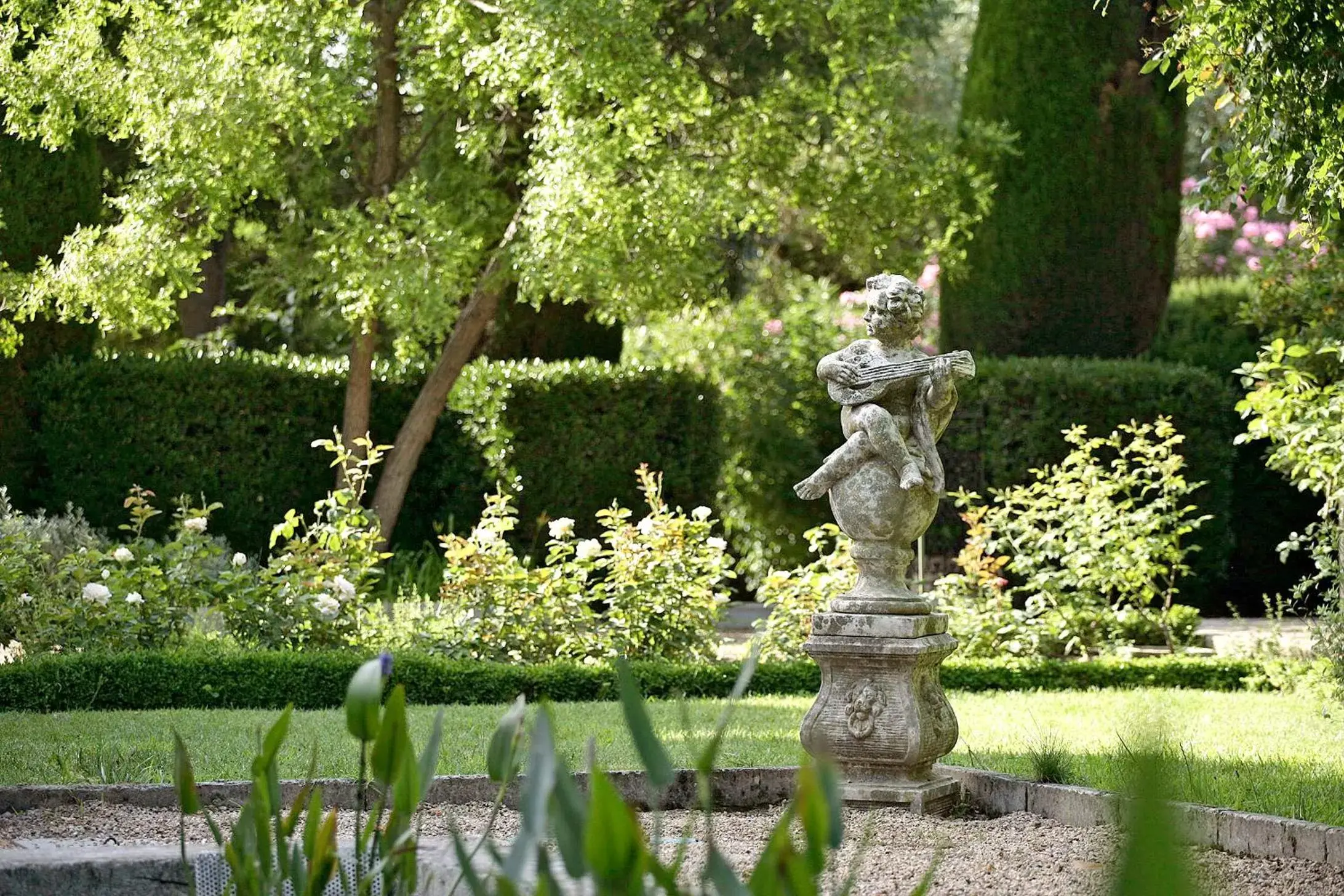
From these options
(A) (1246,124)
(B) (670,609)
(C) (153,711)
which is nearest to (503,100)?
(B) (670,609)

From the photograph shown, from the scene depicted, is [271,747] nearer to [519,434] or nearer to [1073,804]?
[1073,804]

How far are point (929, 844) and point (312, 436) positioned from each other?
8.21 meters

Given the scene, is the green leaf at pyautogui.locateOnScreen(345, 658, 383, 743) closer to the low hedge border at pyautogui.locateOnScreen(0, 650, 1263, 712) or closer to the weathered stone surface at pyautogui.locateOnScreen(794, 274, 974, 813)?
the weathered stone surface at pyautogui.locateOnScreen(794, 274, 974, 813)

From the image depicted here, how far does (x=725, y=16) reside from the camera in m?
12.9

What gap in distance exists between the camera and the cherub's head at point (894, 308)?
5328mm

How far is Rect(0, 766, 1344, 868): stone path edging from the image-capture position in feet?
14.3

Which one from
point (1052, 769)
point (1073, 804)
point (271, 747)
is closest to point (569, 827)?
point (271, 747)

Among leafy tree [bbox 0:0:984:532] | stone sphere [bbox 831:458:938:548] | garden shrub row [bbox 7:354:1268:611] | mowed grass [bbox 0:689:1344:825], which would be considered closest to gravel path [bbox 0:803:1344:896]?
mowed grass [bbox 0:689:1344:825]

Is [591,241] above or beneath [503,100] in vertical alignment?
beneath

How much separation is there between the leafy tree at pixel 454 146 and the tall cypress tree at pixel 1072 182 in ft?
1.98

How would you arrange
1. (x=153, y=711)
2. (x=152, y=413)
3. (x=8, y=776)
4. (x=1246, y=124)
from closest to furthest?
(x=8, y=776)
(x=1246, y=124)
(x=153, y=711)
(x=152, y=413)

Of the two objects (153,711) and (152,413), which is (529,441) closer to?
(152,413)

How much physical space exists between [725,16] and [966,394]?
3.74m

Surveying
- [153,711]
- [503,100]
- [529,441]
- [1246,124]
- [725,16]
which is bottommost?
[153,711]
